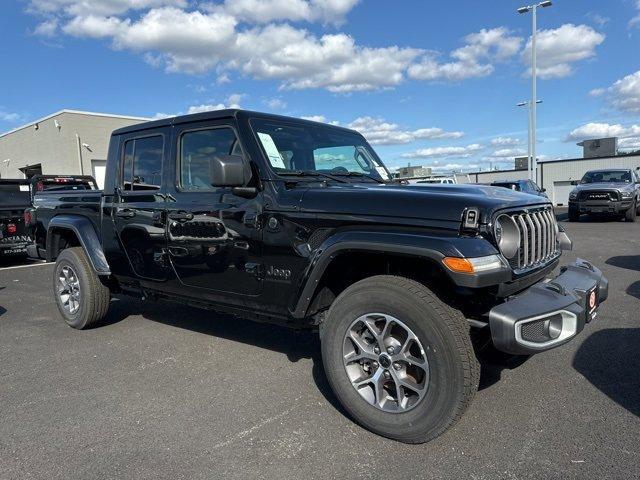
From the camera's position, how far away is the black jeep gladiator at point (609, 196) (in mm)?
15594

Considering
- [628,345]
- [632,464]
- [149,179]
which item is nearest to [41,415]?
[149,179]

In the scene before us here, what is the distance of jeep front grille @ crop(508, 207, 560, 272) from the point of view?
2.97 metres

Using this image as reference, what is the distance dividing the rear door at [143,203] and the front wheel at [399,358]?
1.85 m

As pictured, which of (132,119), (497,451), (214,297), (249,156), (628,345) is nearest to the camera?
(497,451)

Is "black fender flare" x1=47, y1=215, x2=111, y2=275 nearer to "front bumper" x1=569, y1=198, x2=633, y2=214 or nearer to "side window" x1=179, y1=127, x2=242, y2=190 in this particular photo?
"side window" x1=179, y1=127, x2=242, y2=190

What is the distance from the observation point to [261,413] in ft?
10.7

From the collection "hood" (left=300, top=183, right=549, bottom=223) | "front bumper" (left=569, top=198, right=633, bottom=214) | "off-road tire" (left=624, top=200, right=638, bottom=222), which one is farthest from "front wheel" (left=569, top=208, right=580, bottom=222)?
"hood" (left=300, top=183, right=549, bottom=223)

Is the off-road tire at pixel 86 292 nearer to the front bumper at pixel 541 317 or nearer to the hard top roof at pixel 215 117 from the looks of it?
the hard top roof at pixel 215 117

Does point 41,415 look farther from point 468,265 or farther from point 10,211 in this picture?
point 10,211

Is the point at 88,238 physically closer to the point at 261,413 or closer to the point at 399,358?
the point at 261,413

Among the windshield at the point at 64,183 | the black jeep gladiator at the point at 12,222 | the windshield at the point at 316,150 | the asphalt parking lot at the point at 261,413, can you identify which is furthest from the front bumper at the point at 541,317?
the windshield at the point at 64,183

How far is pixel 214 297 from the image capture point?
3857 millimetres

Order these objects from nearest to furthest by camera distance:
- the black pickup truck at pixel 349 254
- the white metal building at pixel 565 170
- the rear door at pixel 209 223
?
the black pickup truck at pixel 349 254 < the rear door at pixel 209 223 < the white metal building at pixel 565 170

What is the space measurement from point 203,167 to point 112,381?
1.82 m
